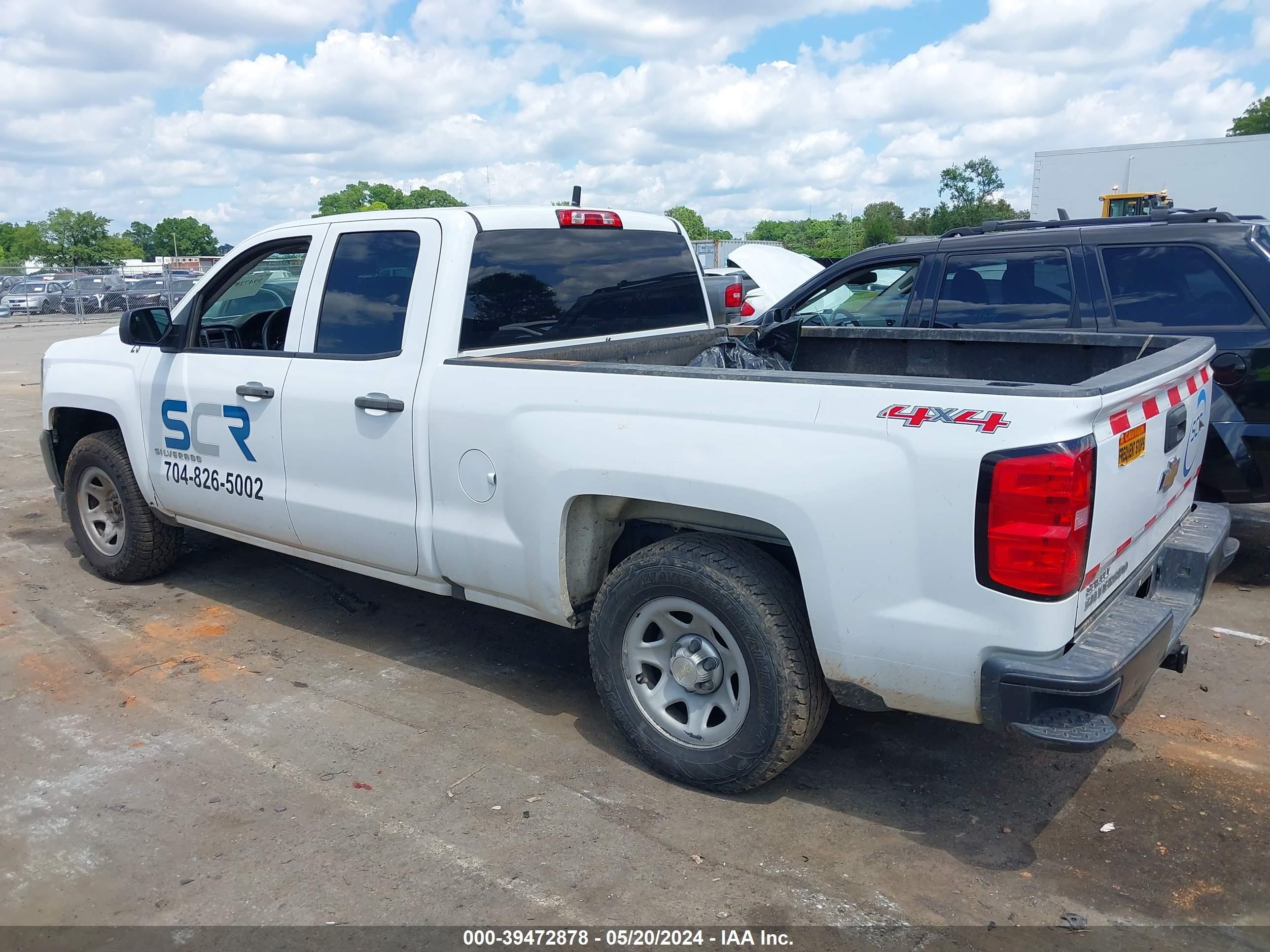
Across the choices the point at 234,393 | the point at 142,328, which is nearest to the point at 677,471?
the point at 234,393

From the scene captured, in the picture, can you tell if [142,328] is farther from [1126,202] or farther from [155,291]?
[155,291]

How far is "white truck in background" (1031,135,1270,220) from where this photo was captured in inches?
1145

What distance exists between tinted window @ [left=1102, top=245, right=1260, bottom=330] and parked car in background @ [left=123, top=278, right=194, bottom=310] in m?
30.5

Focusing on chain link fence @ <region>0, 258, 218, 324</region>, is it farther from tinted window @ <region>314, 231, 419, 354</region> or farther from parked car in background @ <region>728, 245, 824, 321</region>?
tinted window @ <region>314, 231, 419, 354</region>

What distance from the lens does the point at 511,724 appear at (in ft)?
13.5

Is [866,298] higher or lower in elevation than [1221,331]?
higher

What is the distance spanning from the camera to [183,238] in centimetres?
9762

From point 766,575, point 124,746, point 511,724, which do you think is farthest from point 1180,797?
point 124,746

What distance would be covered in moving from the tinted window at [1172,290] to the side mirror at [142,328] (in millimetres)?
5063

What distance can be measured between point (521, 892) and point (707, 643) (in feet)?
3.27

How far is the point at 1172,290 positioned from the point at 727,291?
35.9 feet

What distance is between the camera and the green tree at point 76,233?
73.9m

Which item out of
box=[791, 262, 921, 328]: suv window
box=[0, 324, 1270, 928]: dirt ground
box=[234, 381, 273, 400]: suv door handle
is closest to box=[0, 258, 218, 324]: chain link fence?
box=[791, 262, 921, 328]: suv window

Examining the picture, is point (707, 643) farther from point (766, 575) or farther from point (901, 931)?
point (901, 931)
